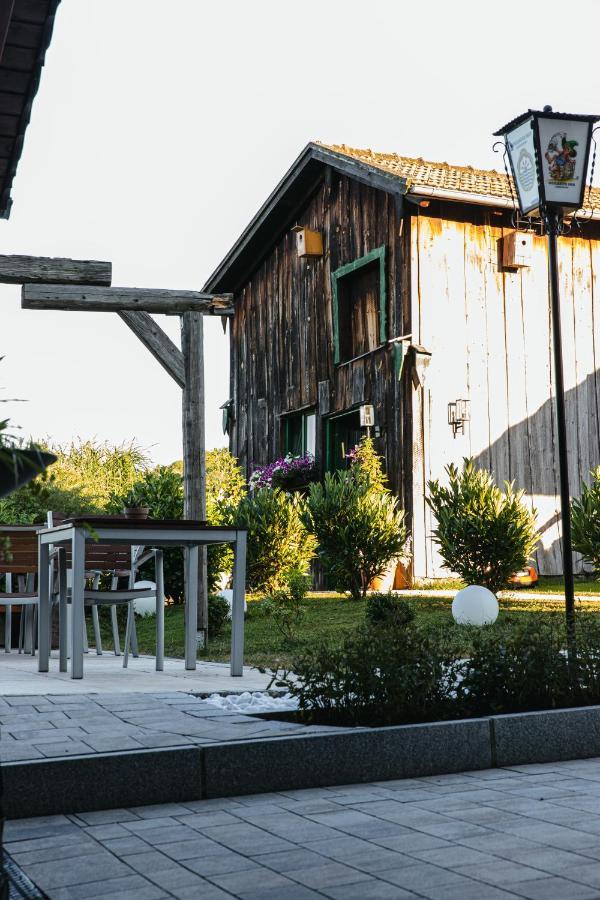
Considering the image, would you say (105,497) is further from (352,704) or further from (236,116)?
(352,704)

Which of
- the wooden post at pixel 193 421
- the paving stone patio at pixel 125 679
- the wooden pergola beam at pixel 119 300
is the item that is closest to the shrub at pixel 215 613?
the wooden post at pixel 193 421

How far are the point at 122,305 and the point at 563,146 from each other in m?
3.87

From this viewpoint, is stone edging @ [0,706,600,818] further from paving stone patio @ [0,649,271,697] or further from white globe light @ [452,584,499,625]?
white globe light @ [452,584,499,625]

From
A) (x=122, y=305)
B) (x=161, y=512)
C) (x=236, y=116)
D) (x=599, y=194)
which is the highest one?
(x=236, y=116)

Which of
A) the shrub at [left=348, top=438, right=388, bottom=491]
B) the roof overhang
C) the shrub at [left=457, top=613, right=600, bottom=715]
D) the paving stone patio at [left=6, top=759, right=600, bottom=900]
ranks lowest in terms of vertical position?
the paving stone patio at [left=6, top=759, right=600, bottom=900]

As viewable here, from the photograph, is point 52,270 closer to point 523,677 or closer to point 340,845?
point 523,677

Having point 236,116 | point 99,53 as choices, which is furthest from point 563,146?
point 236,116

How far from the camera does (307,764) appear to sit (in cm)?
365

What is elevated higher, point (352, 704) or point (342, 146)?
point (342, 146)

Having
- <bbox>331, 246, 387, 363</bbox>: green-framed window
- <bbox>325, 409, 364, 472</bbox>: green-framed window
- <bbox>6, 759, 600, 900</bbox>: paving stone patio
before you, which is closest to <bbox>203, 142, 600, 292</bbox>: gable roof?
<bbox>331, 246, 387, 363</bbox>: green-framed window

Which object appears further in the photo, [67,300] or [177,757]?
[67,300]

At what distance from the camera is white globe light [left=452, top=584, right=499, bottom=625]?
→ 907 centimetres

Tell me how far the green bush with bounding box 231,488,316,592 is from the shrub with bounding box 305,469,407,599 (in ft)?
1.49

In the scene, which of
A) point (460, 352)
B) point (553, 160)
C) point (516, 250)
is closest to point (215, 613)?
point (553, 160)
